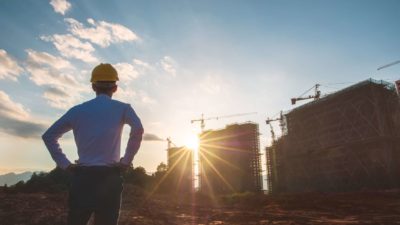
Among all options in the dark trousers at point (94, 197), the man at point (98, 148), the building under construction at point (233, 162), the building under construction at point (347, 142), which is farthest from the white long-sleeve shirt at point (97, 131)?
the building under construction at point (233, 162)

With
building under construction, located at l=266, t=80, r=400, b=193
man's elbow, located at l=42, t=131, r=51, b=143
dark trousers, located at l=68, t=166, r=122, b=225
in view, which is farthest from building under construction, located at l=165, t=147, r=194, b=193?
dark trousers, located at l=68, t=166, r=122, b=225

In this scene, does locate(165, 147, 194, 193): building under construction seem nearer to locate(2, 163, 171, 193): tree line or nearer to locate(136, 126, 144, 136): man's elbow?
locate(2, 163, 171, 193): tree line

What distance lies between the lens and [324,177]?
52312 millimetres

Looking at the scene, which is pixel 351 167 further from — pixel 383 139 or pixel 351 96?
pixel 351 96

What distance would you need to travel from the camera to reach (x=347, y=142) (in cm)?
4866

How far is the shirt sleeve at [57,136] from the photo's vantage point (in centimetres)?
309

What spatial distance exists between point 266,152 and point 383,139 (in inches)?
1501

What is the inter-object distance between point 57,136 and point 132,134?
647 millimetres

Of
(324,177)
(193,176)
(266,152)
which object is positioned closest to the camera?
(324,177)

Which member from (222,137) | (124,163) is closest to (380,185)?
(124,163)

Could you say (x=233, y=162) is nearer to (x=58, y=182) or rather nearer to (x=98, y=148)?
(x=58, y=182)

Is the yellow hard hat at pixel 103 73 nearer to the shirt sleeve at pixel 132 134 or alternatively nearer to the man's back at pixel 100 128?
the man's back at pixel 100 128

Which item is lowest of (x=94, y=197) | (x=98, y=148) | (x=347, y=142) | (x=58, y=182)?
(x=94, y=197)

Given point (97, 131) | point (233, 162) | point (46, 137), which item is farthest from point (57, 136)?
point (233, 162)
